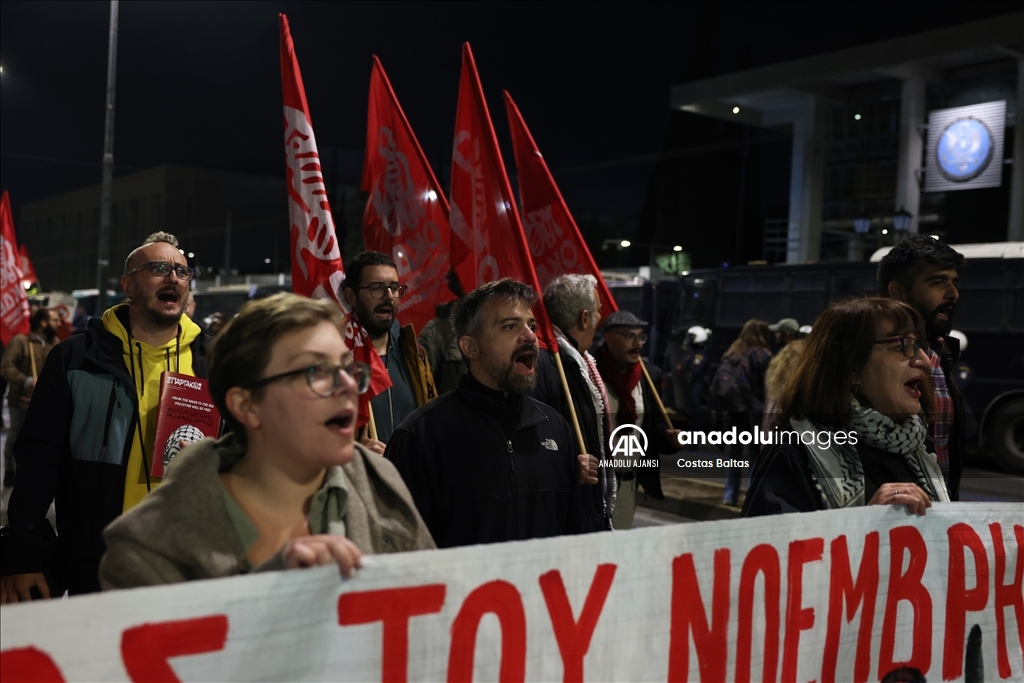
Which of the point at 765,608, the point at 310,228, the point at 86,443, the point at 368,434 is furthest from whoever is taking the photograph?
the point at 310,228

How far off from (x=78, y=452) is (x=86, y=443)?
0.05 metres

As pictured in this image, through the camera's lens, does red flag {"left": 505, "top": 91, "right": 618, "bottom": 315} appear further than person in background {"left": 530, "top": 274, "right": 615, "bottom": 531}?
Yes

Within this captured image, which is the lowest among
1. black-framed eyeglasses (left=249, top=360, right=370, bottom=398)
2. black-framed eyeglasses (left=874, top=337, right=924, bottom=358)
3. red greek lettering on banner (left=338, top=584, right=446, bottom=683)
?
red greek lettering on banner (left=338, top=584, right=446, bottom=683)

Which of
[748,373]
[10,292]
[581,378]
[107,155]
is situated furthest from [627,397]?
[107,155]

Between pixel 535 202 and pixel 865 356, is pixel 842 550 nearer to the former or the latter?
pixel 865 356

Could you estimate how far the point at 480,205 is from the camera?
596cm

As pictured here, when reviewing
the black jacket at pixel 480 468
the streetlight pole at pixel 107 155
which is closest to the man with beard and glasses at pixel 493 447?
the black jacket at pixel 480 468

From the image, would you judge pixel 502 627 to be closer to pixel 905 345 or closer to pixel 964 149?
pixel 905 345

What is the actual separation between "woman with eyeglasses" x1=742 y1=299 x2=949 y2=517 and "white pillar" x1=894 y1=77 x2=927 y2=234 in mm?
27561

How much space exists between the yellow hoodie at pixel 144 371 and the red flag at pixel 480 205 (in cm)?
205

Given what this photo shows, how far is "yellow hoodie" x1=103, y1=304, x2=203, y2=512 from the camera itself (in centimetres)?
374

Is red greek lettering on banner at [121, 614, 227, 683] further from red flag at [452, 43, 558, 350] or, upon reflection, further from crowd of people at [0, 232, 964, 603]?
red flag at [452, 43, 558, 350]

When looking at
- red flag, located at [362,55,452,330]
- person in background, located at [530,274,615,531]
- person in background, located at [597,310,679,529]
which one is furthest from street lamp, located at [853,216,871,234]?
person in background, located at [530,274,615,531]

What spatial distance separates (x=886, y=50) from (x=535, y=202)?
84.8ft
